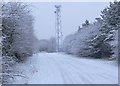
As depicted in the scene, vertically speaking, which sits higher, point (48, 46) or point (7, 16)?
point (7, 16)

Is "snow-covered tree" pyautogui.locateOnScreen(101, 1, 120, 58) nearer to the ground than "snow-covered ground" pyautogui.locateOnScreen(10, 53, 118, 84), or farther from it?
farther from it

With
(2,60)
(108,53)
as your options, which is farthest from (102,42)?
(2,60)

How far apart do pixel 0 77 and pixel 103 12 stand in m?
45.6

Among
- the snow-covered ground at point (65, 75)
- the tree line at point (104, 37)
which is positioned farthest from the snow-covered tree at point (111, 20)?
the snow-covered ground at point (65, 75)

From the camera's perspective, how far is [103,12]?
59406 mm

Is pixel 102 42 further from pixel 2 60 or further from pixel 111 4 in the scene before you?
pixel 2 60

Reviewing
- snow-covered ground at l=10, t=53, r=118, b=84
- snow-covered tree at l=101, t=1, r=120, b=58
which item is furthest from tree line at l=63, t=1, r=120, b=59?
snow-covered ground at l=10, t=53, r=118, b=84

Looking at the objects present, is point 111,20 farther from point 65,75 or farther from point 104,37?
point 65,75

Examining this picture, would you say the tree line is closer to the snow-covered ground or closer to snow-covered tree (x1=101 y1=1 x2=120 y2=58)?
snow-covered tree (x1=101 y1=1 x2=120 y2=58)

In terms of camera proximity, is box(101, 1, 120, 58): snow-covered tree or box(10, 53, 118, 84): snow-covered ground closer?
box(10, 53, 118, 84): snow-covered ground

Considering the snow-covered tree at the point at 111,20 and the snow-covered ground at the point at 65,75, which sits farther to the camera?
the snow-covered tree at the point at 111,20

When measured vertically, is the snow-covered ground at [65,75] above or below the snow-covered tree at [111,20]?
below

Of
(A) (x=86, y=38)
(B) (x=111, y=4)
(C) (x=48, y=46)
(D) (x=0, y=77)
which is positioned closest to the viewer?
(D) (x=0, y=77)

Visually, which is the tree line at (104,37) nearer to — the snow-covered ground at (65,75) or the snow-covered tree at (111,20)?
the snow-covered tree at (111,20)
